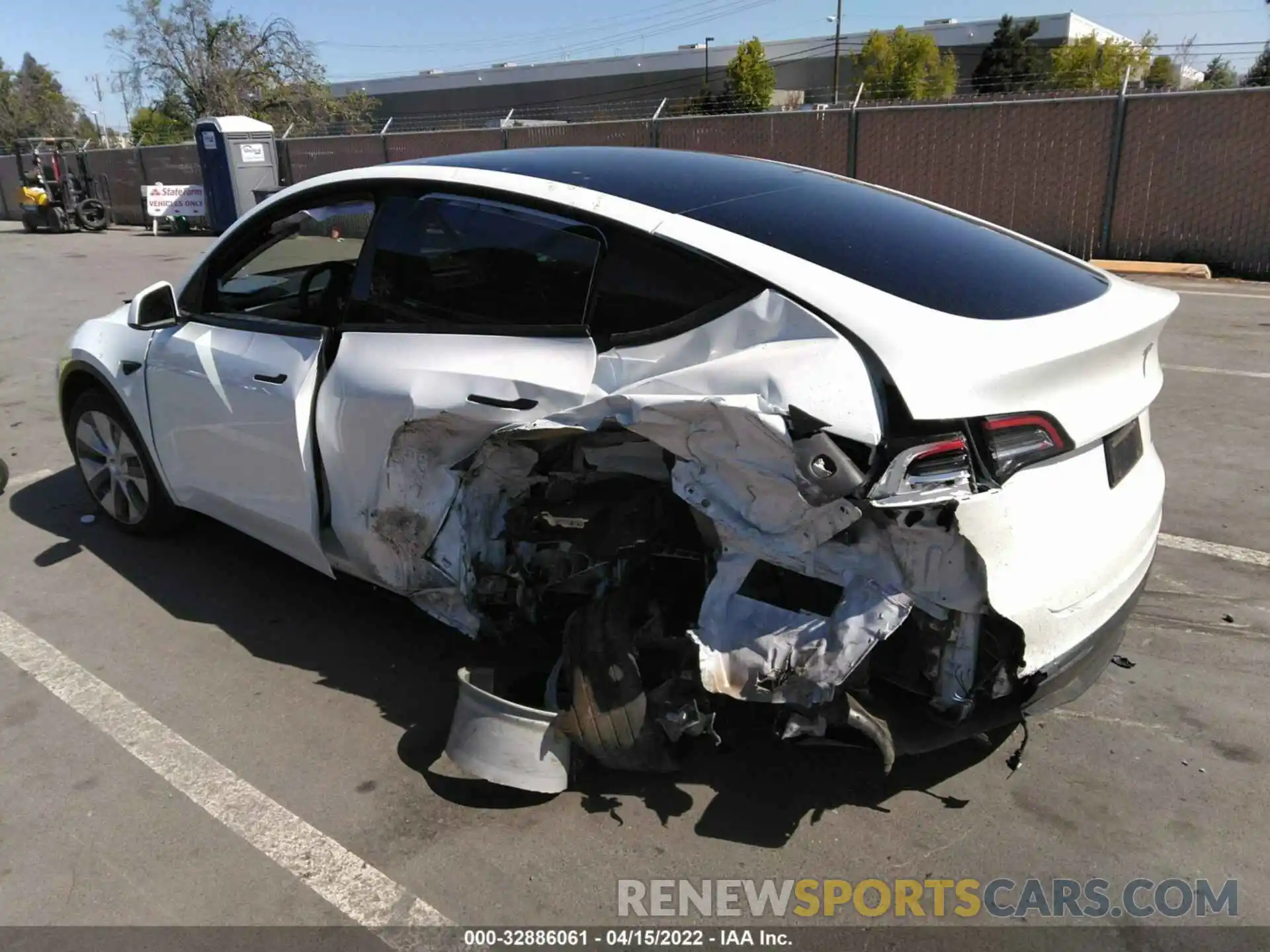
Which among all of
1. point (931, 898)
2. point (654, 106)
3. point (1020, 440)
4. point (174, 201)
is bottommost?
point (931, 898)

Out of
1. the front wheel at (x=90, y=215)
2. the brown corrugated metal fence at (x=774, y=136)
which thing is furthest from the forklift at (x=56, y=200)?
the brown corrugated metal fence at (x=774, y=136)

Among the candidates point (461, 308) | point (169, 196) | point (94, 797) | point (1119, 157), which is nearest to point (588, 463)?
point (461, 308)

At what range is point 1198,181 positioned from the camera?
12523mm

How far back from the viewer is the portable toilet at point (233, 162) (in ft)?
65.1

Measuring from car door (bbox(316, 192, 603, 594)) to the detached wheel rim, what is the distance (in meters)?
1.63

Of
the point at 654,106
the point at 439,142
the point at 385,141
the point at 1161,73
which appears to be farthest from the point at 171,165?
the point at 1161,73

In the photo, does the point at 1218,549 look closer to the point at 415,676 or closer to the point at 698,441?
the point at 698,441

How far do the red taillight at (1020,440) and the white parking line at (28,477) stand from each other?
5708mm

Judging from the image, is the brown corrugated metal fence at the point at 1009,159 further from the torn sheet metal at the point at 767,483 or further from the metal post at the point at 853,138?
the torn sheet metal at the point at 767,483

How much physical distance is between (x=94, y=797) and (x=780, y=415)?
7.94 feet

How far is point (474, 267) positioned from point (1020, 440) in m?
1.81

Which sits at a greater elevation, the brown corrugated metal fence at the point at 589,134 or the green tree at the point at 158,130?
the green tree at the point at 158,130

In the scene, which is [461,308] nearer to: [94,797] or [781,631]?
[781,631]

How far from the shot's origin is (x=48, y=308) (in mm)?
12195
